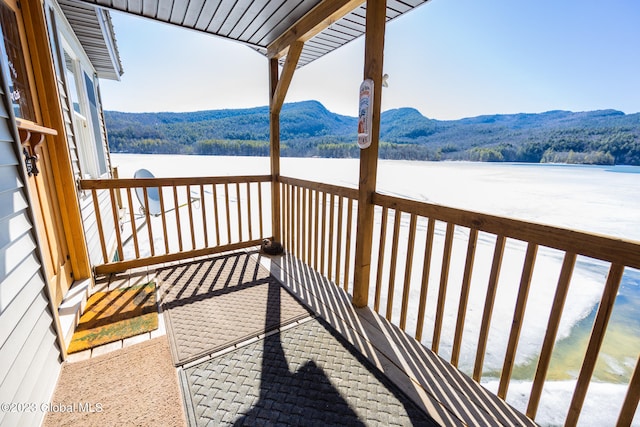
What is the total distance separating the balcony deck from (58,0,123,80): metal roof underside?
2.77 metres

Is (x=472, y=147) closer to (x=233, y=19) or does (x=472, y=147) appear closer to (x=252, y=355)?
(x=233, y=19)

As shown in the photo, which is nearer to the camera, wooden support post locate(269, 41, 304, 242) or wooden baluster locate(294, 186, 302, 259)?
wooden support post locate(269, 41, 304, 242)

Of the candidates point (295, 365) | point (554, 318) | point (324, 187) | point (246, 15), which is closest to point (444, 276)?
point (554, 318)

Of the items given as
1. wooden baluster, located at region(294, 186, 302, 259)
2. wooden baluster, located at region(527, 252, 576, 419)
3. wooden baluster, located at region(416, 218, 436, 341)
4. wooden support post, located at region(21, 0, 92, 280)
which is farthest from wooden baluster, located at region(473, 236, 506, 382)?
wooden support post, located at region(21, 0, 92, 280)

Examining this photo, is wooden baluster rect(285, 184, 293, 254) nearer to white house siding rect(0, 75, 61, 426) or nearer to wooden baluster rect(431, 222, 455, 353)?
wooden baluster rect(431, 222, 455, 353)

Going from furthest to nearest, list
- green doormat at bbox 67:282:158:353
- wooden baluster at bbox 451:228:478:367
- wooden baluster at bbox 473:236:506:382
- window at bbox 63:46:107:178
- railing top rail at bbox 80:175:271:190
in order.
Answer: window at bbox 63:46:107:178, railing top rail at bbox 80:175:271:190, green doormat at bbox 67:282:158:353, wooden baluster at bbox 451:228:478:367, wooden baluster at bbox 473:236:506:382

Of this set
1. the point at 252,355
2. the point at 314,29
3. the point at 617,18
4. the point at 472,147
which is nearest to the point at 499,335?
the point at 252,355

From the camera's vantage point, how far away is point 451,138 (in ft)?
24.7

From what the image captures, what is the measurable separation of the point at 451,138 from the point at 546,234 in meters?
7.30

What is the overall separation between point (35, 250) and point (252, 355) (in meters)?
1.24

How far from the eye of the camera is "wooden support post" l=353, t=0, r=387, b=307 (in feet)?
5.65

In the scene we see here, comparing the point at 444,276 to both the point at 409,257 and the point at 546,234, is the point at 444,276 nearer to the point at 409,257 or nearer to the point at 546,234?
the point at 409,257

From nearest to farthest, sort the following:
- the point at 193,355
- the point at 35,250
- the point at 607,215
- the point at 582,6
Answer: the point at 35,250 → the point at 193,355 → the point at 582,6 → the point at 607,215

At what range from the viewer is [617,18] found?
267 cm
